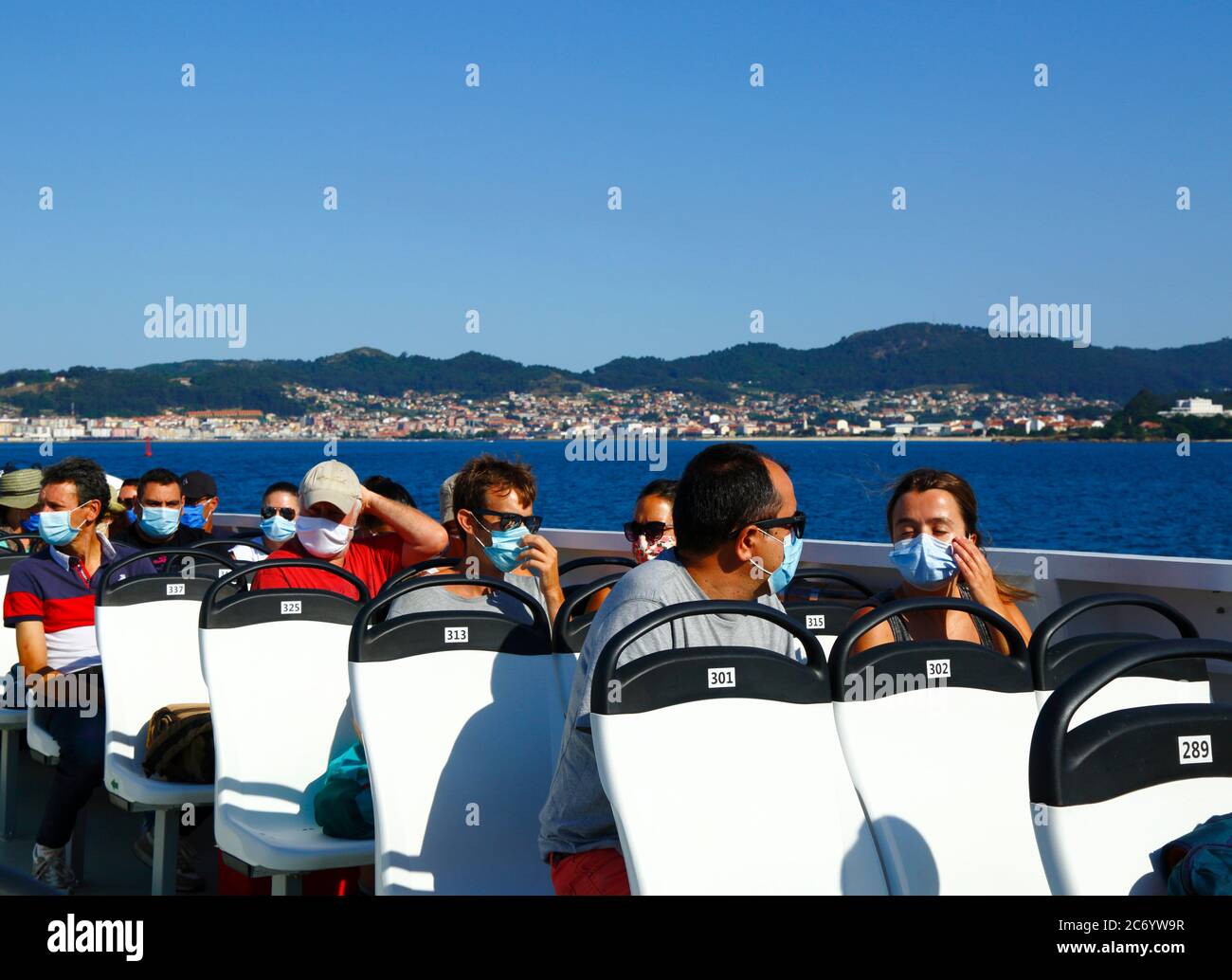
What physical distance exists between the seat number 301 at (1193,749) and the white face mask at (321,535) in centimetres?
324

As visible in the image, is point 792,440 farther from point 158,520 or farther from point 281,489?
point 158,520

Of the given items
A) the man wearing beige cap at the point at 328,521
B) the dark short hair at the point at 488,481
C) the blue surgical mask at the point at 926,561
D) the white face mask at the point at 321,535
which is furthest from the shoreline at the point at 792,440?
the blue surgical mask at the point at 926,561

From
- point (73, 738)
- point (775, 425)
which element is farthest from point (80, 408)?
point (73, 738)

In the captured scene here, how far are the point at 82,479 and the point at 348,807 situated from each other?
2.27 metres

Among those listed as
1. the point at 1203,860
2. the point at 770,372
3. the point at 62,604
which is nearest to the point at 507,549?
the point at 62,604

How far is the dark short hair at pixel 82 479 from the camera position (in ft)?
16.1

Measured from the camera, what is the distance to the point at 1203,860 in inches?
71.4

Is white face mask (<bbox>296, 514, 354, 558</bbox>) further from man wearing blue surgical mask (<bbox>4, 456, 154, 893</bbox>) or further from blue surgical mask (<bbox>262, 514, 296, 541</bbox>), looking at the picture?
blue surgical mask (<bbox>262, 514, 296, 541</bbox>)

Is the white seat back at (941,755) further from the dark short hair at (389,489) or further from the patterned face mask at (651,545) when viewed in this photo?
the dark short hair at (389,489)

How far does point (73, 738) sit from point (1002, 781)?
3368 millimetres
